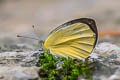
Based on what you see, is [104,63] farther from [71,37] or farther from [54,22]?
[54,22]

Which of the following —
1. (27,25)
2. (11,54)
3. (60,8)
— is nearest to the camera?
(11,54)

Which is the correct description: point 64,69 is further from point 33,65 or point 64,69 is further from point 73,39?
point 73,39

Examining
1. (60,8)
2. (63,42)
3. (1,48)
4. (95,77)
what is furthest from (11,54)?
(60,8)

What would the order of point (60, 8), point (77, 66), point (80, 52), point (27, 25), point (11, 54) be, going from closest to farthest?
point (77, 66)
point (80, 52)
point (11, 54)
point (27, 25)
point (60, 8)

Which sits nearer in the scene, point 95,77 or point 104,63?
point 95,77

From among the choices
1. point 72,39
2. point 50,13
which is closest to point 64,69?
point 72,39

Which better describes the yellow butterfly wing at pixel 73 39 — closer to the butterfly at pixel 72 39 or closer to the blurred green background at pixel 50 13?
the butterfly at pixel 72 39
